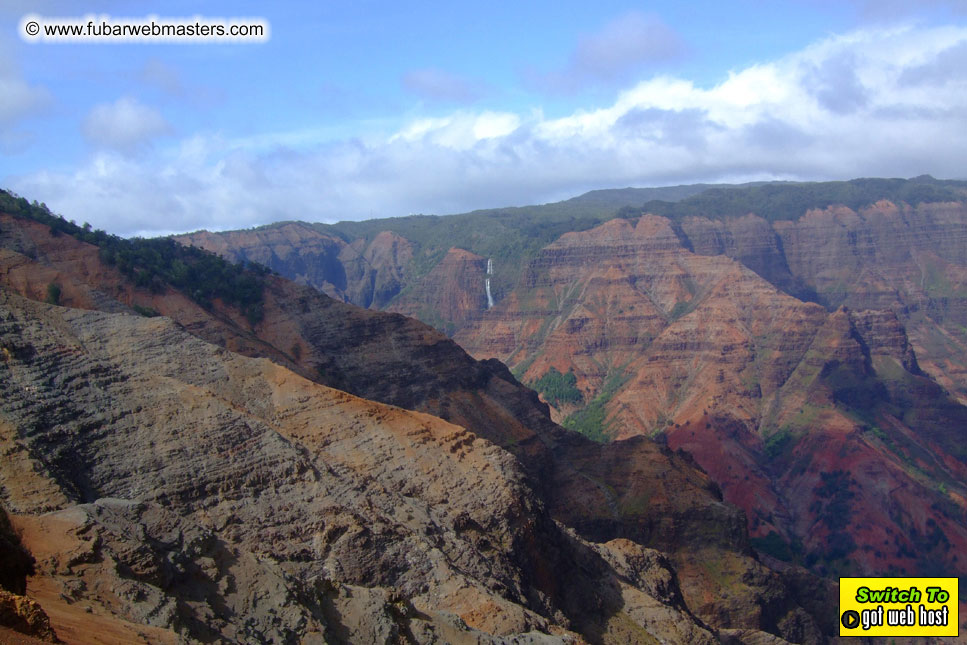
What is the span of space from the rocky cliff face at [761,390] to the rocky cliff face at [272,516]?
41.9 m

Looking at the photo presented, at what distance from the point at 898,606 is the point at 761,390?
82.3m

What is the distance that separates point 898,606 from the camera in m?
52.9

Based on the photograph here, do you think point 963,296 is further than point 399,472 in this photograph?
Yes

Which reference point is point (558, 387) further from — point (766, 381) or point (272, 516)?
point (272, 516)

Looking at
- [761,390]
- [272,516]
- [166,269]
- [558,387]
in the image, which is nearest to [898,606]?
[272,516]

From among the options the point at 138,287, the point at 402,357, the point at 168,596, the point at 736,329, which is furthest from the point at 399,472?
the point at 736,329

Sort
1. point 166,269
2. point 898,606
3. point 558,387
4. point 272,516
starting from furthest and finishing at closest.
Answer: point 558,387 → point 166,269 → point 898,606 → point 272,516

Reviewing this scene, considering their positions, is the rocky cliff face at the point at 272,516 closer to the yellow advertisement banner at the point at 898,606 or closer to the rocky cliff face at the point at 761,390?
the yellow advertisement banner at the point at 898,606

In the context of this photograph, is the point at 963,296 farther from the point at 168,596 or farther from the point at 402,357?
the point at 168,596

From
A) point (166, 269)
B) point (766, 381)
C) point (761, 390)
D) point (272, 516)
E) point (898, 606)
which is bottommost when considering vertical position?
point (761, 390)

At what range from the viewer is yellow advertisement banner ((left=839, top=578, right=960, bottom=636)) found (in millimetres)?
52344

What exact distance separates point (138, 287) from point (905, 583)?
185 ft

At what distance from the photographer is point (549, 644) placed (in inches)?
1294

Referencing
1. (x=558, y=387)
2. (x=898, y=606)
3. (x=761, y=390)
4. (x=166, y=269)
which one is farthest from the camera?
(x=558, y=387)
